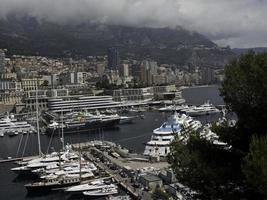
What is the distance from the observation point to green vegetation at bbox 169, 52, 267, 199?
501cm

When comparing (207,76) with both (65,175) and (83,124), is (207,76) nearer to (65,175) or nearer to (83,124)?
(83,124)

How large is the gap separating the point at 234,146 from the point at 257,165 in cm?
106

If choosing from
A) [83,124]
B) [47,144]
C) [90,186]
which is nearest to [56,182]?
[90,186]

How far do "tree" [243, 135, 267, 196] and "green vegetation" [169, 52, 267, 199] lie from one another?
255 millimetres

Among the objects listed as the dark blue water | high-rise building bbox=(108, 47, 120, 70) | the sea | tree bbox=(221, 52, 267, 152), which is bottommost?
the sea

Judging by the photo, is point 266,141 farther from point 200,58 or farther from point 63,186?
point 200,58

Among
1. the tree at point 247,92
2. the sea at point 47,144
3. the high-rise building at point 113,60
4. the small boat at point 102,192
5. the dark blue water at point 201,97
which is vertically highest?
the high-rise building at point 113,60

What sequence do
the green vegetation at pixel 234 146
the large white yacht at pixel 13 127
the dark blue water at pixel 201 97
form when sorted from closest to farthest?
the green vegetation at pixel 234 146 → the large white yacht at pixel 13 127 → the dark blue water at pixel 201 97

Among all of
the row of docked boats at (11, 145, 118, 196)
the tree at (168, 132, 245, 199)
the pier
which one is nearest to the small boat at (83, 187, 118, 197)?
the row of docked boats at (11, 145, 118, 196)

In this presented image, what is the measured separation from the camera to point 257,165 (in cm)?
432

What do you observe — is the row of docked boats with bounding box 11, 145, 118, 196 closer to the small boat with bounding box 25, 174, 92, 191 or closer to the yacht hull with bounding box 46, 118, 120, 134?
the small boat with bounding box 25, 174, 92, 191

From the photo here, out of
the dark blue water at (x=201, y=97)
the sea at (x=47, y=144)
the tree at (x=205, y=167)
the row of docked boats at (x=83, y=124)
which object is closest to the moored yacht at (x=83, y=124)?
the row of docked boats at (x=83, y=124)

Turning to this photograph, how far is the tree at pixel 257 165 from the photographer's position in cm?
430

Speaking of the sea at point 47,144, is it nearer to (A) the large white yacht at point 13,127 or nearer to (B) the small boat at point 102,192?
(B) the small boat at point 102,192
